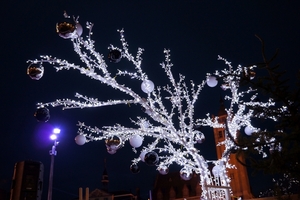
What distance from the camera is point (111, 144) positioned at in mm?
9258

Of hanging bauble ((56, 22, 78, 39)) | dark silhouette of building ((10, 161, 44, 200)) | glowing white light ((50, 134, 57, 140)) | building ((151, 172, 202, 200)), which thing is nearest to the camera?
dark silhouette of building ((10, 161, 44, 200))

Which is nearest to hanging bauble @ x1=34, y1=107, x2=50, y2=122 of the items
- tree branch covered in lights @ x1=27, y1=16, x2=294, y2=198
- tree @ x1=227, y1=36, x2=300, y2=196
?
tree branch covered in lights @ x1=27, y1=16, x2=294, y2=198

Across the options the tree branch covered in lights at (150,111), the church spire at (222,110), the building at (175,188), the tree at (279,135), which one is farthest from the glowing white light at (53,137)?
the church spire at (222,110)

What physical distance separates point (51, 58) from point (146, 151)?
167 inches

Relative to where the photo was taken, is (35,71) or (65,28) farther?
(35,71)

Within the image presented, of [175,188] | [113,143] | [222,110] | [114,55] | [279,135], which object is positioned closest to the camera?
[279,135]

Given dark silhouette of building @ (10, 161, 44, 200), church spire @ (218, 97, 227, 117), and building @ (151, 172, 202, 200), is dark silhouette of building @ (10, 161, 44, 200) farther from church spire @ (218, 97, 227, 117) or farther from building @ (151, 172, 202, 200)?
church spire @ (218, 97, 227, 117)

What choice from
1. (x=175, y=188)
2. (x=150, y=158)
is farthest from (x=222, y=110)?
(x=150, y=158)

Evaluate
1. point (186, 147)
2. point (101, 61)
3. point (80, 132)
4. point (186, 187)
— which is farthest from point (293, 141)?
point (186, 187)

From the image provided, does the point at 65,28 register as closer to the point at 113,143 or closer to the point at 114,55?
Answer: the point at 114,55

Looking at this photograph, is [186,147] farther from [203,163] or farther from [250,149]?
[250,149]

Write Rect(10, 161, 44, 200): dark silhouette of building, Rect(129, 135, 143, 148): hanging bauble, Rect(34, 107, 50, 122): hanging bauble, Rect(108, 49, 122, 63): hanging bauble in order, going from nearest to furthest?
Rect(10, 161, 44, 200): dark silhouette of building < Rect(108, 49, 122, 63): hanging bauble < Rect(34, 107, 50, 122): hanging bauble < Rect(129, 135, 143, 148): hanging bauble

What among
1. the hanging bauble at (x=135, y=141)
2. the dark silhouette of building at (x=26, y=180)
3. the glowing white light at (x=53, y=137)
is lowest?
the dark silhouette of building at (x=26, y=180)

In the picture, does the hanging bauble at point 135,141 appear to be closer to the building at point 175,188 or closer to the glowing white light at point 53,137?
the glowing white light at point 53,137
